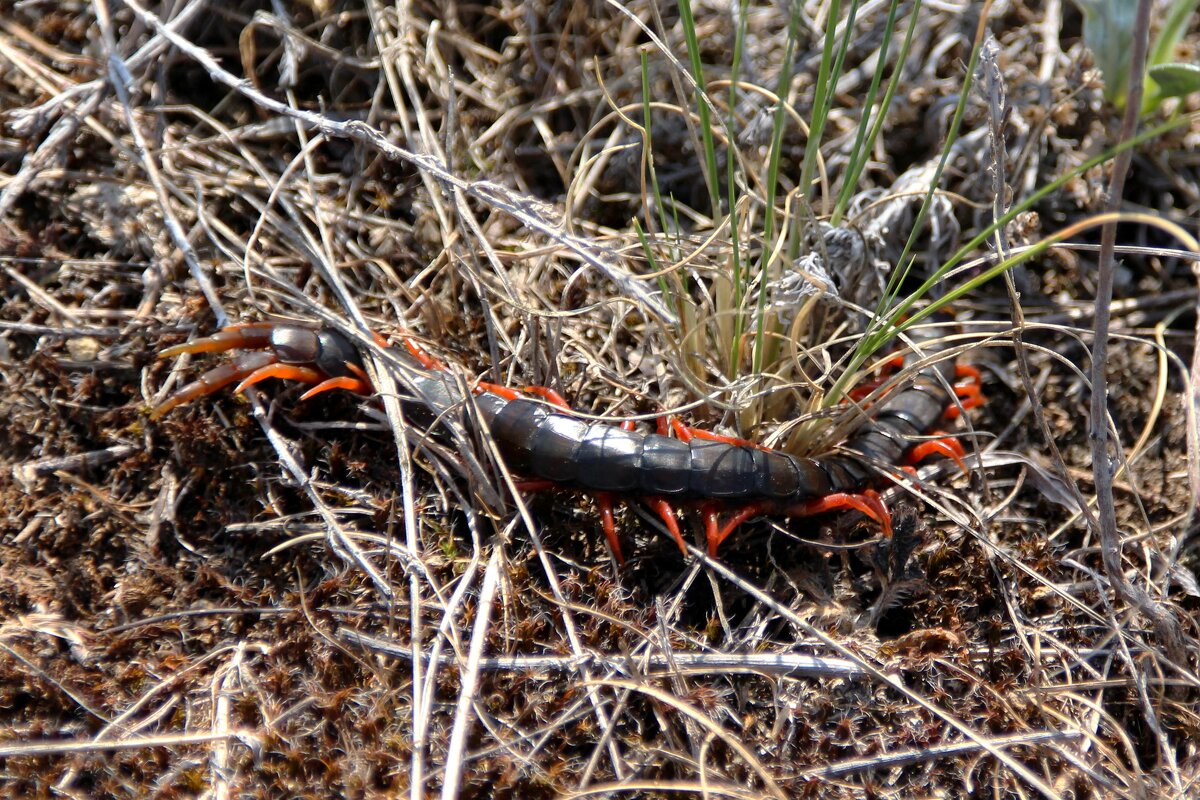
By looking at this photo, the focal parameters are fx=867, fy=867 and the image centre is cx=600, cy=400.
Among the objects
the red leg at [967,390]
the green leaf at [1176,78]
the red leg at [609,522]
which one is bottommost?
the red leg at [609,522]

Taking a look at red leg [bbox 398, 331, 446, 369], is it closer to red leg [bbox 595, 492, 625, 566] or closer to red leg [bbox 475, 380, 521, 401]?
red leg [bbox 475, 380, 521, 401]

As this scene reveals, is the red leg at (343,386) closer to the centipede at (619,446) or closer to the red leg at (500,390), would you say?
the centipede at (619,446)

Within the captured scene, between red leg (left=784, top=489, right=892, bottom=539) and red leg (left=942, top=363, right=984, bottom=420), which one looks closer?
red leg (left=784, top=489, right=892, bottom=539)

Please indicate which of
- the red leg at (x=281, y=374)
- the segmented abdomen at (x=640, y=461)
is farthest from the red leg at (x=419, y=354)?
the red leg at (x=281, y=374)

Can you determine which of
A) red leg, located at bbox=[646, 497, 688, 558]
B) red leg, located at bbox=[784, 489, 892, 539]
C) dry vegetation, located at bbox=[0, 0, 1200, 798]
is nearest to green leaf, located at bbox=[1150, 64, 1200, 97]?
dry vegetation, located at bbox=[0, 0, 1200, 798]

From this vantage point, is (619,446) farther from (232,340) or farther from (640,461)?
(232,340)

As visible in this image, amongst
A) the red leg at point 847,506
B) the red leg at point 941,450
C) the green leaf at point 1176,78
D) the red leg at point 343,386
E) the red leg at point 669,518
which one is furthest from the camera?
the red leg at point 941,450
